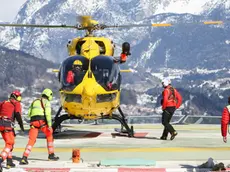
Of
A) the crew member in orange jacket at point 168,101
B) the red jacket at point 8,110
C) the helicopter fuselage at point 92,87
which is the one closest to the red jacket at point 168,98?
the crew member in orange jacket at point 168,101

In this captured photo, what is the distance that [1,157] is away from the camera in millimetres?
13430

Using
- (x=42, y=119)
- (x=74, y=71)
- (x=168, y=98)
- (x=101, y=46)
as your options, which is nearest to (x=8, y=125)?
(x=42, y=119)

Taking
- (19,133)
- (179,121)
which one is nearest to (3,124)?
(19,133)

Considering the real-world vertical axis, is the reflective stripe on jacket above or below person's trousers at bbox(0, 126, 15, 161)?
above

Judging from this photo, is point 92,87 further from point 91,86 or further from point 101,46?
point 101,46

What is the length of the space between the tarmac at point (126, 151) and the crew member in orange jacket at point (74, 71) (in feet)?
7.85

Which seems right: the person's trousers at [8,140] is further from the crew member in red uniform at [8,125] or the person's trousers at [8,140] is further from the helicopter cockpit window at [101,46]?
the helicopter cockpit window at [101,46]

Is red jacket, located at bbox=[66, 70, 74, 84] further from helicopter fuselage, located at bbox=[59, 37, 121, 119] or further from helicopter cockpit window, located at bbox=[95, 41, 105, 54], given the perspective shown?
helicopter cockpit window, located at bbox=[95, 41, 105, 54]

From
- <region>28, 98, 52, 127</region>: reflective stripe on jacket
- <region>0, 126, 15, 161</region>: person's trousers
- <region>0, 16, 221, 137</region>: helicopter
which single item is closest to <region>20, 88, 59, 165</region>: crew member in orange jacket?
<region>28, 98, 52, 127</region>: reflective stripe on jacket

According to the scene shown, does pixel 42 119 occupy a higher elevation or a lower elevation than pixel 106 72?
lower

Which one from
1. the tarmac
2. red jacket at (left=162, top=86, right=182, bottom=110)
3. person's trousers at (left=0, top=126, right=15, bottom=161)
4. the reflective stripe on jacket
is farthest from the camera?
red jacket at (left=162, top=86, right=182, bottom=110)

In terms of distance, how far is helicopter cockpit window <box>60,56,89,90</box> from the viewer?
20.5 metres

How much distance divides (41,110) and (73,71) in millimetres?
6024

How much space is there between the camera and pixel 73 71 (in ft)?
68.2
